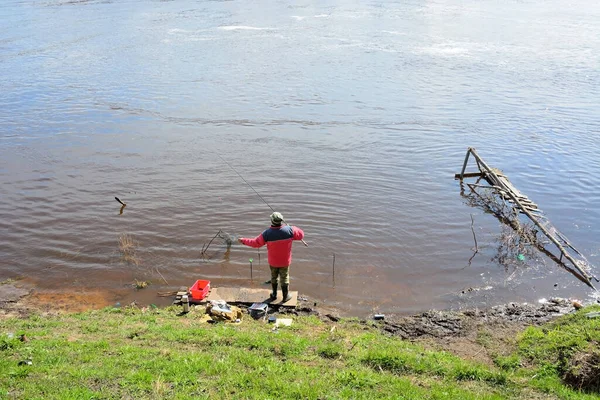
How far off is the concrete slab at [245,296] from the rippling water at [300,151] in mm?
1408

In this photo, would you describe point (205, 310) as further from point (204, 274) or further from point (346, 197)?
point (346, 197)

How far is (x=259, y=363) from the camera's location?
28.7 feet

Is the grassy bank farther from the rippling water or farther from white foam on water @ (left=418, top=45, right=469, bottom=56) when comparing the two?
white foam on water @ (left=418, top=45, right=469, bottom=56)

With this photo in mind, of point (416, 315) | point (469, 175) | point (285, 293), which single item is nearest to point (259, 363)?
point (285, 293)

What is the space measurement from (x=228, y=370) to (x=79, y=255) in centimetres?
898

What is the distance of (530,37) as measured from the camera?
47.4m

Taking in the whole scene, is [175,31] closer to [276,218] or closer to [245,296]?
[245,296]

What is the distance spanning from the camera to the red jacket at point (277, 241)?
38.5 ft

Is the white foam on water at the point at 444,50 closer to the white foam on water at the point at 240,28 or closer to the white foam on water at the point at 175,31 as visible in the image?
the white foam on water at the point at 240,28

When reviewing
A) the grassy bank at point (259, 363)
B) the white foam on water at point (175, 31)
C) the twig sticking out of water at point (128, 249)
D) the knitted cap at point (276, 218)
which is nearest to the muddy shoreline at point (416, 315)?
the grassy bank at point (259, 363)

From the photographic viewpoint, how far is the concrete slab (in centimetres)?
1252

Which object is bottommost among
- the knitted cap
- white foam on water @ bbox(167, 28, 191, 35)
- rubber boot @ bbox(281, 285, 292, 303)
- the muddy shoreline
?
the muddy shoreline

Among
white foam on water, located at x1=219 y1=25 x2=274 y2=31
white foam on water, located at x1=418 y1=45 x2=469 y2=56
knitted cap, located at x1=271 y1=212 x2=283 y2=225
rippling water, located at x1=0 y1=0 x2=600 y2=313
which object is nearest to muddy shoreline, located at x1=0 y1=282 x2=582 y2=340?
rippling water, located at x1=0 y1=0 x2=600 y2=313

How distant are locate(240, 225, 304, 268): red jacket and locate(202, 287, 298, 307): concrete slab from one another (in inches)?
43.1
